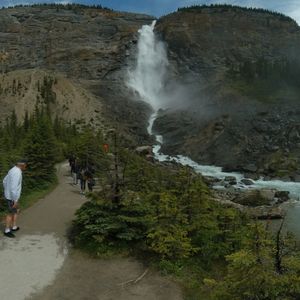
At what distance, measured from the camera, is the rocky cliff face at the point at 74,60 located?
3433 inches

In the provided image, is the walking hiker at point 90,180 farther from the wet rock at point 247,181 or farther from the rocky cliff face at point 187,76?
the rocky cliff face at point 187,76

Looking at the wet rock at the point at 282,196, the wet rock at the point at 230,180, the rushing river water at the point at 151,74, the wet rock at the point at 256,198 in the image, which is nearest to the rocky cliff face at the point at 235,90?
the rushing river water at the point at 151,74

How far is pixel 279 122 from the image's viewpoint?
6656cm

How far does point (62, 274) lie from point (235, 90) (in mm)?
76800

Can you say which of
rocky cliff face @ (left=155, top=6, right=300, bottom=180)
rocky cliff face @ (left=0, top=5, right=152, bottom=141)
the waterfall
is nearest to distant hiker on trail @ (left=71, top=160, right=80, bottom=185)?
rocky cliff face @ (left=155, top=6, right=300, bottom=180)

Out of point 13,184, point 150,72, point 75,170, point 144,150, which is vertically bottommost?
point 144,150

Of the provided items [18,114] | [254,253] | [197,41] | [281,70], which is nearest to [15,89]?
[18,114]

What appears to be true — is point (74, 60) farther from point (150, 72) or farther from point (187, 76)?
point (187, 76)

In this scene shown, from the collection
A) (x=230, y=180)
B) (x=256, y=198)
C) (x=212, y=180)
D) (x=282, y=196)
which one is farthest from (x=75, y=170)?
(x=230, y=180)

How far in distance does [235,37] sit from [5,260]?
110m

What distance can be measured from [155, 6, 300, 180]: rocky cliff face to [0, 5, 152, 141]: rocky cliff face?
9.72m

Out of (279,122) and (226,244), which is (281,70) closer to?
(279,122)

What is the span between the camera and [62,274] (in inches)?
469

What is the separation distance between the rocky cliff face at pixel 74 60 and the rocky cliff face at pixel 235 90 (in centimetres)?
972
